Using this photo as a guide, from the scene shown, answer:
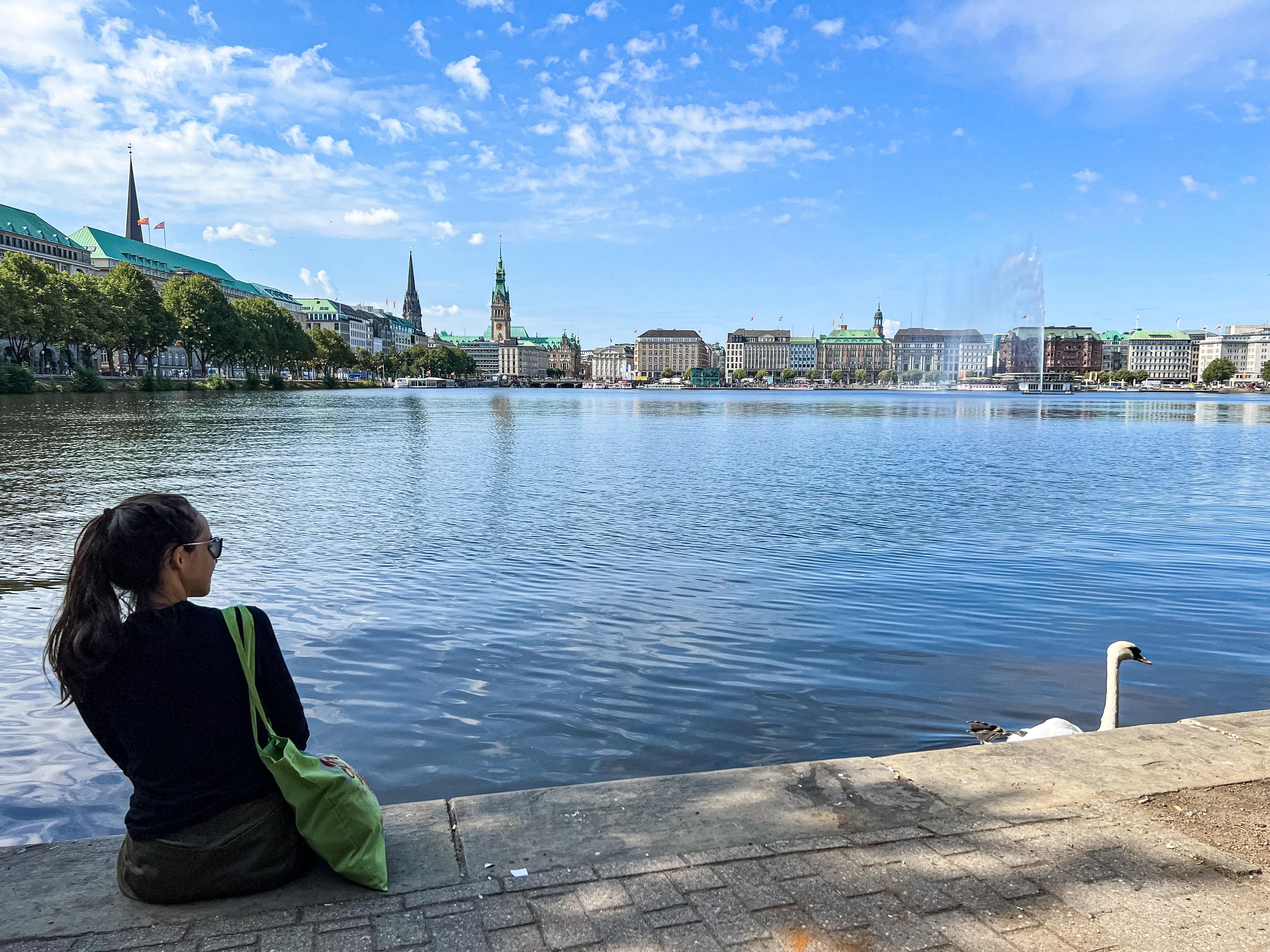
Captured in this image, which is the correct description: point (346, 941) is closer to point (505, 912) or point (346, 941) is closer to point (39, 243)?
point (505, 912)

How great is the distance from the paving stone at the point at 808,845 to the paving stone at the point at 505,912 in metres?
1.19

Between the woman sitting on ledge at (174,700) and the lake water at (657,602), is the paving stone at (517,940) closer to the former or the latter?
the woman sitting on ledge at (174,700)

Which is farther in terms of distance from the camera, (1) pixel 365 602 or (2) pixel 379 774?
(1) pixel 365 602

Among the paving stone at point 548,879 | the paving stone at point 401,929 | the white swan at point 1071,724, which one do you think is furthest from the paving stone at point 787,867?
the white swan at point 1071,724

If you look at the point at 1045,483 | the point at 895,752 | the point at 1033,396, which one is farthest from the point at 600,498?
the point at 1033,396

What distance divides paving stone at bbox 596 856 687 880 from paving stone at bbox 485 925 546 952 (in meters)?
0.47

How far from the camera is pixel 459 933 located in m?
3.54

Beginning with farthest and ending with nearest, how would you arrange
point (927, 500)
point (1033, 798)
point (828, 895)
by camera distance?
point (927, 500)
point (1033, 798)
point (828, 895)

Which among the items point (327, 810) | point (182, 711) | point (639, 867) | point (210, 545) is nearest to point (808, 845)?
point (639, 867)

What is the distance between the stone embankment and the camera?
3494mm

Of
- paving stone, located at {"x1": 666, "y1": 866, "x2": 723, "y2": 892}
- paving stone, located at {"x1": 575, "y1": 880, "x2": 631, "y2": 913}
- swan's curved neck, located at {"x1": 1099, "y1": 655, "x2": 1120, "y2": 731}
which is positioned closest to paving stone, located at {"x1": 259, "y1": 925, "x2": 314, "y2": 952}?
paving stone, located at {"x1": 575, "y1": 880, "x2": 631, "y2": 913}

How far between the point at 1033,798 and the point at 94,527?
473 centimetres

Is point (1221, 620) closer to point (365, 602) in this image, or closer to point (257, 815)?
point (365, 602)

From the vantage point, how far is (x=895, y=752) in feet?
24.1
